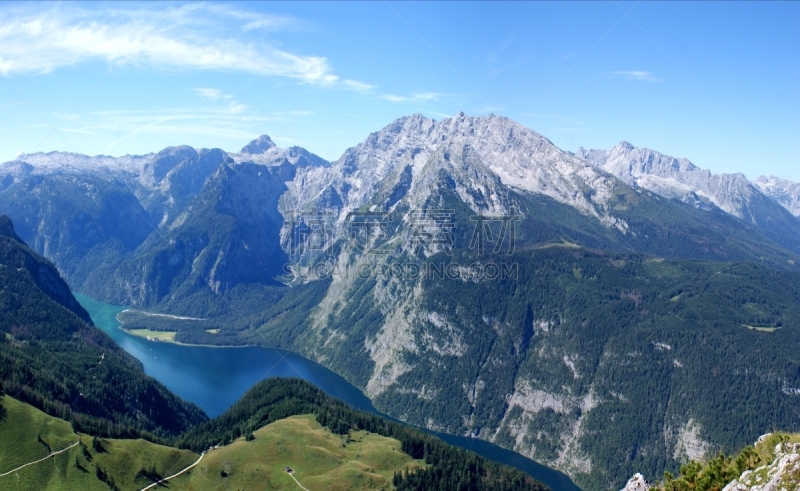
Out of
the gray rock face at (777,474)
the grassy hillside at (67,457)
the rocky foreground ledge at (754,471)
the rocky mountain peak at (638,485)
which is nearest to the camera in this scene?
the gray rock face at (777,474)

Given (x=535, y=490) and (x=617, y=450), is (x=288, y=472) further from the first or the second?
(x=617, y=450)

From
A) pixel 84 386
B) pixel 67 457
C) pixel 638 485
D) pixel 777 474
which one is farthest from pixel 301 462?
pixel 777 474

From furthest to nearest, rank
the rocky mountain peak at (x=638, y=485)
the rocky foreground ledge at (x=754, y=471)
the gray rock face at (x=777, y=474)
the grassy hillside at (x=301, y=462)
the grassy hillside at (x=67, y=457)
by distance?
the grassy hillside at (x=301, y=462), the grassy hillside at (x=67, y=457), the rocky mountain peak at (x=638, y=485), the rocky foreground ledge at (x=754, y=471), the gray rock face at (x=777, y=474)

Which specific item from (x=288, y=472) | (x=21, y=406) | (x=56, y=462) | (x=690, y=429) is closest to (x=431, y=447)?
(x=288, y=472)

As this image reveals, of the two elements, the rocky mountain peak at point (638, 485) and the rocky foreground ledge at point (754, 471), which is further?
the rocky mountain peak at point (638, 485)

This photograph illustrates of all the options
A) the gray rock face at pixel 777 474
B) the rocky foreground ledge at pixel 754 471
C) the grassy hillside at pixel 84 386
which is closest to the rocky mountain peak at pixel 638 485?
the rocky foreground ledge at pixel 754 471

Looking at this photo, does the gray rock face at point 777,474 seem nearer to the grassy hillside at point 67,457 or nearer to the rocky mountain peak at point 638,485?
the rocky mountain peak at point 638,485

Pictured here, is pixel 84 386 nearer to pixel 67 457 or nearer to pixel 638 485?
pixel 67 457
